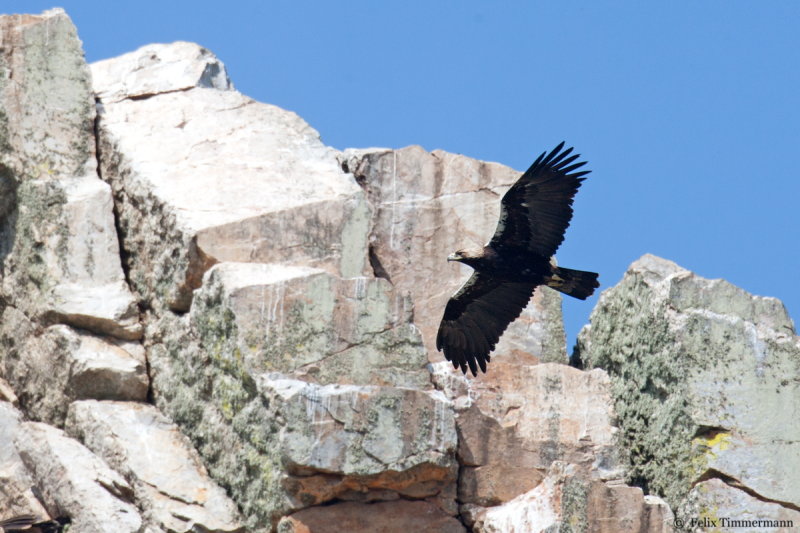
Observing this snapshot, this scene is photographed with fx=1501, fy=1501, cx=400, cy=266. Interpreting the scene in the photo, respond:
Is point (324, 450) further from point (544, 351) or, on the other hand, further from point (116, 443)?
point (544, 351)

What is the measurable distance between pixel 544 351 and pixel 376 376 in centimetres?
286

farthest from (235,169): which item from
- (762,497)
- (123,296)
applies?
(762,497)

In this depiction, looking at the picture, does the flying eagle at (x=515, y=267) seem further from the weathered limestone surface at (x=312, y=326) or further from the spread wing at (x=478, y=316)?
the weathered limestone surface at (x=312, y=326)

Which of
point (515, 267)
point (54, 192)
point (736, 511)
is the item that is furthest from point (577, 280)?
point (54, 192)

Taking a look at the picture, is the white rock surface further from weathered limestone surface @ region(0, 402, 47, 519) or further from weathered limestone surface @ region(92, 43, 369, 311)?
weathered limestone surface @ region(0, 402, 47, 519)

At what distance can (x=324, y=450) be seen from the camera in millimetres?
11359

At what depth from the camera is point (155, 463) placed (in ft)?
39.0

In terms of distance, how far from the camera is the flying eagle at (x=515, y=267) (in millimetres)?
13305

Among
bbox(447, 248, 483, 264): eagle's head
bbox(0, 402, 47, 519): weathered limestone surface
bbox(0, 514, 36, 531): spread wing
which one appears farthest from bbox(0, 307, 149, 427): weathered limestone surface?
bbox(447, 248, 483, 264): eagle's head

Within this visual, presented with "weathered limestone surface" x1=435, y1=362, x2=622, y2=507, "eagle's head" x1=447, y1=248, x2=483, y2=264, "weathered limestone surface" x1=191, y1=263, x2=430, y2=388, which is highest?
"eagle's head" x1=447, y1=248, x2=483, y2=264

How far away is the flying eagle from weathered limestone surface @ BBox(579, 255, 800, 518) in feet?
2.02

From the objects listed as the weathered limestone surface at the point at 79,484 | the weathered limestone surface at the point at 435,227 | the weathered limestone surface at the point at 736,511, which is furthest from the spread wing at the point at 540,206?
the weathered limestone surface at the point at 79,484

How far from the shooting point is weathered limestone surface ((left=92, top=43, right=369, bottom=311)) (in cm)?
1291

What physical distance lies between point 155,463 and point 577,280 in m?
4.25
